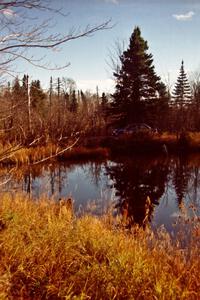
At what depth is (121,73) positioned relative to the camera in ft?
98.9

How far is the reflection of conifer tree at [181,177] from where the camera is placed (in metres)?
11.2

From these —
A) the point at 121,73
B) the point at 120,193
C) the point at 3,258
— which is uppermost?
the point at 121,73

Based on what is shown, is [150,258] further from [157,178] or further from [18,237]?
[157,178]

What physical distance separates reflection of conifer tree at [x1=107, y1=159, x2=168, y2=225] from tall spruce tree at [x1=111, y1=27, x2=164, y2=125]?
11285 mm

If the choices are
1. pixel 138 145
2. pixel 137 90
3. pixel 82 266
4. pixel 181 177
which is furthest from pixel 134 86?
pixel 82 266

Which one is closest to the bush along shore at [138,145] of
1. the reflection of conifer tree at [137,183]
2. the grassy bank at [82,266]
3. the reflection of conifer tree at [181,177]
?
the reflection of conifer tree at [137,183]

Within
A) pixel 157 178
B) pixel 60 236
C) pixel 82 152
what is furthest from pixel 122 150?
pixel 60 236

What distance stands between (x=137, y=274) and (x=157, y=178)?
10201 mm

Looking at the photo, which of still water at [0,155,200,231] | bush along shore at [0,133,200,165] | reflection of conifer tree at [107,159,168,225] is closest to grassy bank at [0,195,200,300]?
still water at [0,155,200,231]

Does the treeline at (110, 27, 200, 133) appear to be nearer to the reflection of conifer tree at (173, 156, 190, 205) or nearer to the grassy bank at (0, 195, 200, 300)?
the reflection of conifer tree at (173, 156, 190, 205)

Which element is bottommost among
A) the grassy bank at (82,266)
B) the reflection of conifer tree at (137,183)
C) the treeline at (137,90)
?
the reflection of conifer tree at (137,183)

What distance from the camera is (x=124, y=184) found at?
13008 millimetres

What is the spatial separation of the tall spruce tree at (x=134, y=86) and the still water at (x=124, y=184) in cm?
1023

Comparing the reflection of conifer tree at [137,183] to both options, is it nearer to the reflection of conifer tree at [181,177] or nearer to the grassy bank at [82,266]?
the reflection of conifer tree at [181,177]
